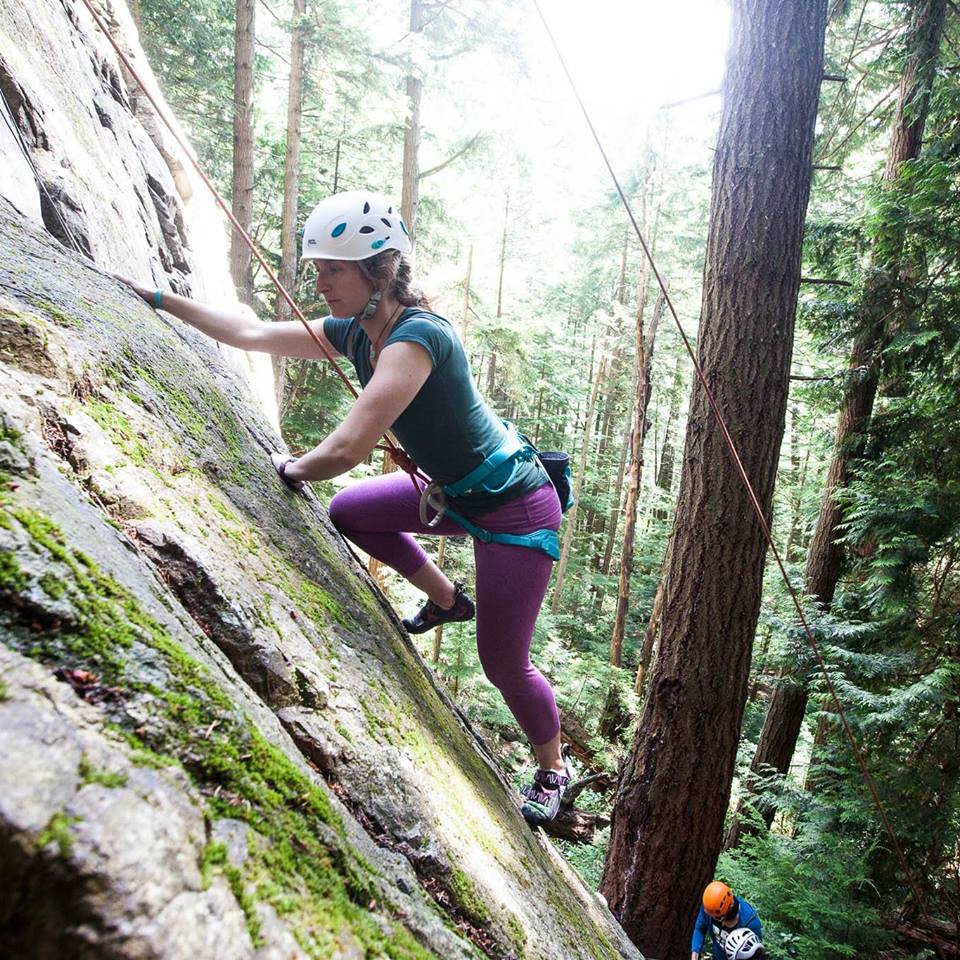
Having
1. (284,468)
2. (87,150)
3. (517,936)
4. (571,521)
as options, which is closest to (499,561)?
(284,468)

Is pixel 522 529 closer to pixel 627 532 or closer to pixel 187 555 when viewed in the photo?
pixel 187 555

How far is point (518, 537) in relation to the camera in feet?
9.89

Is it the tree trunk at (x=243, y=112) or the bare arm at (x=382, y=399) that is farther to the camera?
the tree trunk at (x=243, y=112)

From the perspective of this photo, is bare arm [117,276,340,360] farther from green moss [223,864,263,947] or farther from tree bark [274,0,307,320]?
tree bark [274,0,307,320]

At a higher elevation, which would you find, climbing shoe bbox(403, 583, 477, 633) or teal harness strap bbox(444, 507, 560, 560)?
teal harness strap bbox(444, 507, 560, 560)

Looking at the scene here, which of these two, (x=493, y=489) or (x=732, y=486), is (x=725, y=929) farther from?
(x=493, y=489)

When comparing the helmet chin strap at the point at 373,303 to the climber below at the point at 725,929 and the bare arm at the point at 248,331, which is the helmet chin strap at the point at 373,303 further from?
the climber below at the point at 725,929

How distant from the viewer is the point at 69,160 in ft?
12.4

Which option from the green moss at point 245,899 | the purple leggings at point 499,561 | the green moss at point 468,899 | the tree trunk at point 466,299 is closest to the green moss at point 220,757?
the green moss at point 245,899

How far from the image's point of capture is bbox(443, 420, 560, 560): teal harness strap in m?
2.95

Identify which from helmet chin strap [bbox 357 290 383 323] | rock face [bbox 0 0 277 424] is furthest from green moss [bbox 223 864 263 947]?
rock face [bbox 0 0 277 424]

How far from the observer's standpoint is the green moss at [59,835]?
34.2 inches

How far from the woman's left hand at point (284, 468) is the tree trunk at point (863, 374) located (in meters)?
6.12

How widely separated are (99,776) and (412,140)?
1395 centimetres
